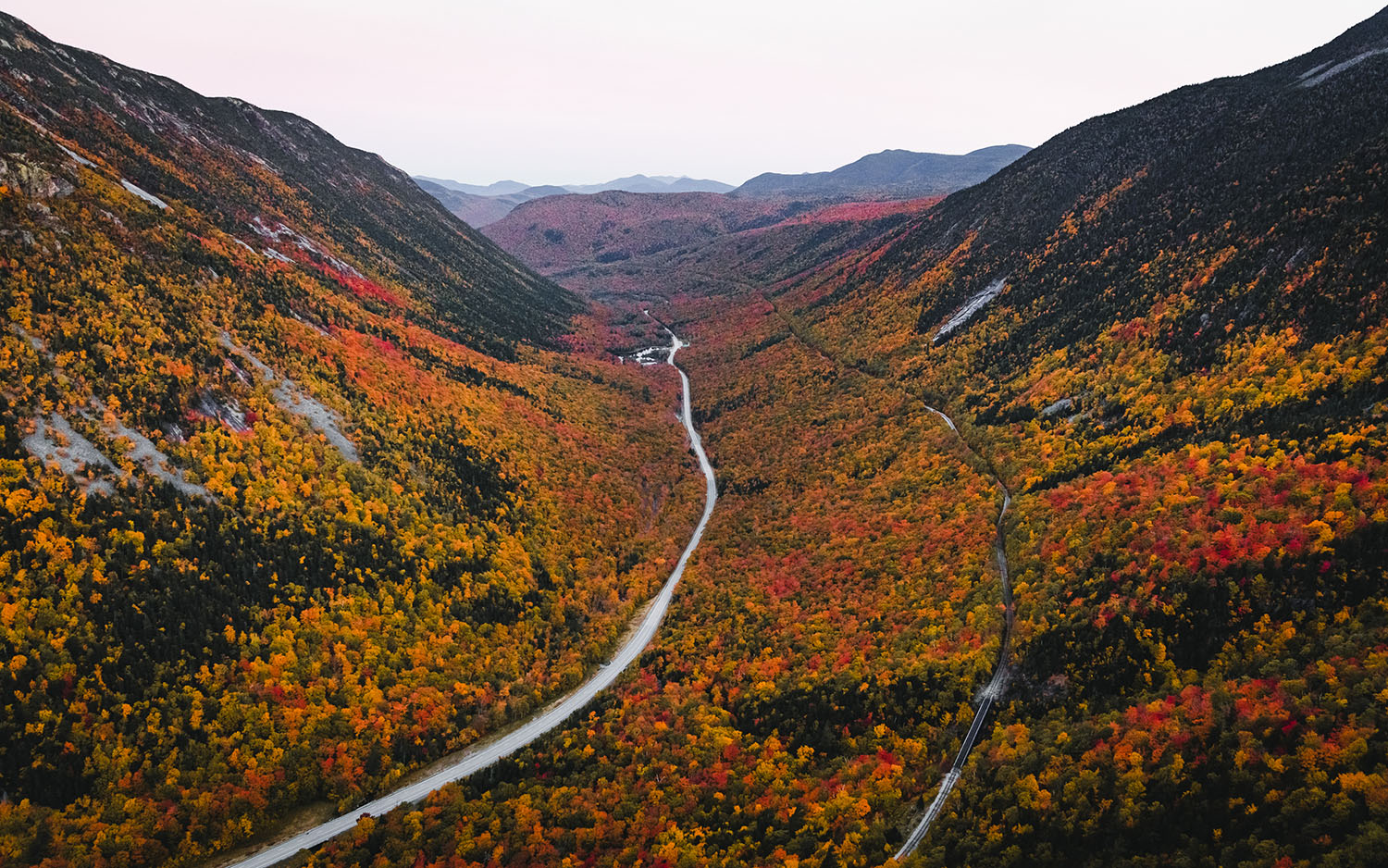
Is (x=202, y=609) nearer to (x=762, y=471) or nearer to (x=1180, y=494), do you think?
(x=762, y=471)

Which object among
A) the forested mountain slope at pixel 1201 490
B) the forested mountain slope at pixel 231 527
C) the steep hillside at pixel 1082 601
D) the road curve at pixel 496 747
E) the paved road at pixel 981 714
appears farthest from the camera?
the road curve at pixel 496 747

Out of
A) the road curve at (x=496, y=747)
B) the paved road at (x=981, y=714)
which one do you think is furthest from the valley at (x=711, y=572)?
the road curve at (x=496, y=747)

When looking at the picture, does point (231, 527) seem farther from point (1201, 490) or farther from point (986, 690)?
point (1201, 490)

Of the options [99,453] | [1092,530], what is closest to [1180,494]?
[1092,530]

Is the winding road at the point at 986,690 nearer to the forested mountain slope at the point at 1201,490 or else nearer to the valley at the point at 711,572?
the valley at the point at 711,572

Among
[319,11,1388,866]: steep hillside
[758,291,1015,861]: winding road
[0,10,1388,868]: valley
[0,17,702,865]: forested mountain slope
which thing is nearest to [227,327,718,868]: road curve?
[0,10,1388,868]: valley

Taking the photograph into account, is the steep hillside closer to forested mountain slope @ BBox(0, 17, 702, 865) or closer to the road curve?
the road curve

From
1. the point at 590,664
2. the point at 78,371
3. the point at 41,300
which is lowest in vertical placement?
the point at 590,664
